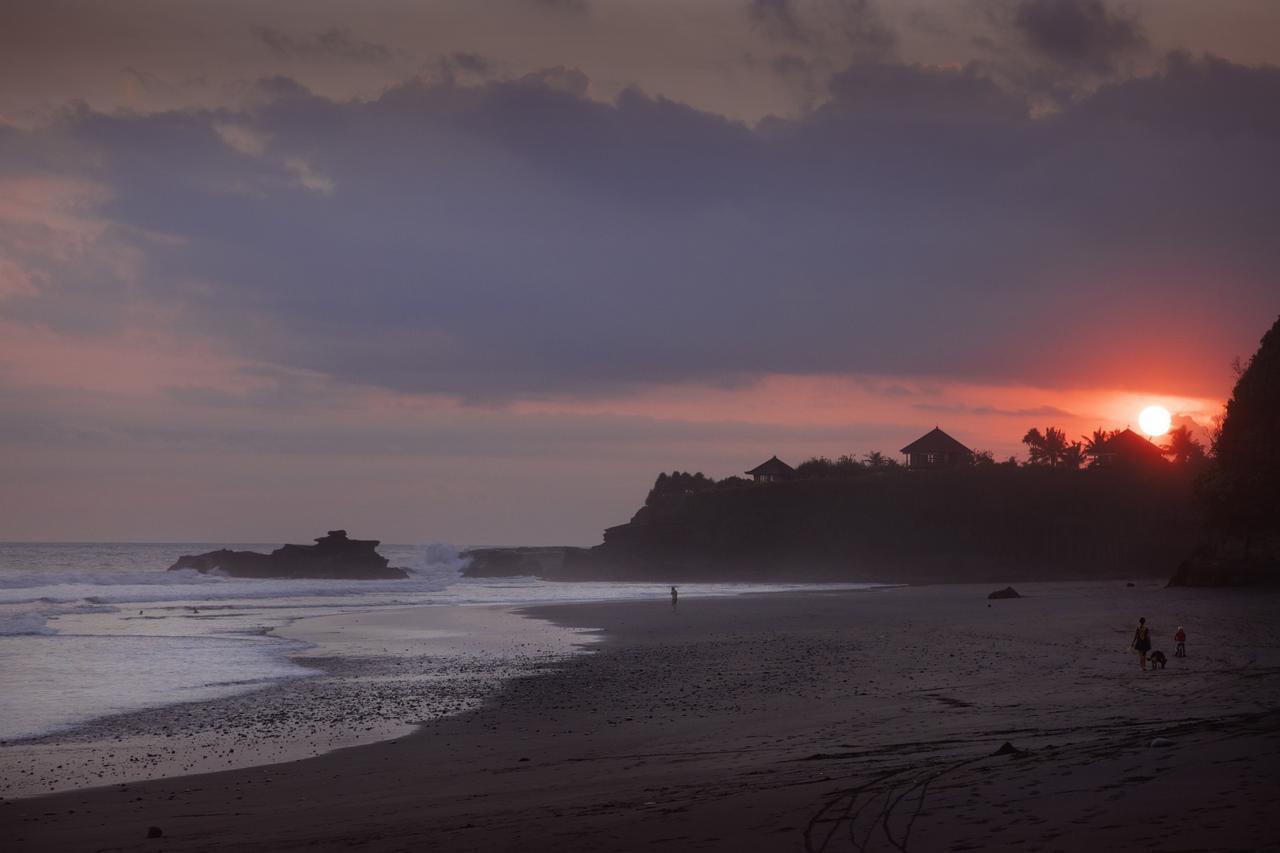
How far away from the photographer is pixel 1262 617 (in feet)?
99.2

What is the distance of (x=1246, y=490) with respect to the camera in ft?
159

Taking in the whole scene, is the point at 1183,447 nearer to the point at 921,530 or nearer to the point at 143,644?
the point at 921,530

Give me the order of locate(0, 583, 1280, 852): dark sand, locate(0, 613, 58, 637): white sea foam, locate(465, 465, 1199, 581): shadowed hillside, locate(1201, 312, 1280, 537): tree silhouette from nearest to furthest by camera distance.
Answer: locate(0, 583, 1280, 852): dark sand → locate(0, 613, 58, 637): white sea foam → locate(1201, 312, 1280, 537): tree silhouette → locate(465, 465, 1199, 581): shadowed hillside

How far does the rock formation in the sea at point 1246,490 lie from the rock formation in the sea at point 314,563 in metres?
93.9

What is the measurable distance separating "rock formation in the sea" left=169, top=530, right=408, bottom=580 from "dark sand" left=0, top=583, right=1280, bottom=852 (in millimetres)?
106709

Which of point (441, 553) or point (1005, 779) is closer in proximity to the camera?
point (1005, 779)

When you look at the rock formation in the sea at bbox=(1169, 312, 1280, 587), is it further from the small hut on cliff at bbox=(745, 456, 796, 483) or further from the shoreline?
the small hut on cliff at bbox=(745, 456, 796, 483)

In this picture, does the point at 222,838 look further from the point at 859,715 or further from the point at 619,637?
the point at 619,637

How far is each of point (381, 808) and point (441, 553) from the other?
144 meters

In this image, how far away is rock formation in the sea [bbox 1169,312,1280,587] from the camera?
1817 inches

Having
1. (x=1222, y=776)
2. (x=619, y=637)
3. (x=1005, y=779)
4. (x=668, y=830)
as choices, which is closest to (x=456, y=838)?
(x=668, y=830)

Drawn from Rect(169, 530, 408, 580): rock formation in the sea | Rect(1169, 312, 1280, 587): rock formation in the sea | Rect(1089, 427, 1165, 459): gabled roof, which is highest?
Rect(1089, 427, 1165, 459): gabled roof

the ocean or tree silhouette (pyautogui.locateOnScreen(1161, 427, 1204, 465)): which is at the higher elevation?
tree silhouette (pyautogui.locateOnScreen(1161, 427, 1204, 465))

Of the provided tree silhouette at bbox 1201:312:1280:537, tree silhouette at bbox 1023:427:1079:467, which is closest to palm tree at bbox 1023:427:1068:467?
tree silhouette at bbox 1023:427:1079:467
